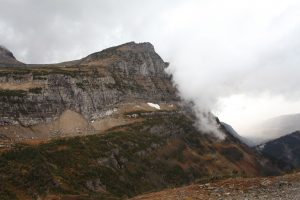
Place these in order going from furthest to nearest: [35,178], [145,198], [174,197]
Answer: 1. [35,178]
2. [145,198]
3. [174,197]

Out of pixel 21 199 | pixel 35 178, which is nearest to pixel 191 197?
pixel 21 199

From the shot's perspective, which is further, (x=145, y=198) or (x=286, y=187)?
(x=145, y=198)

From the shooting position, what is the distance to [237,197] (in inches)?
1775

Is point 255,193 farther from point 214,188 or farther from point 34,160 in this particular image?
point 34,160

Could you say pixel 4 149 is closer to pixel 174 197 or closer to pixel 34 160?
pixel 34 160

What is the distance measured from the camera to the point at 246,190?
157 ft

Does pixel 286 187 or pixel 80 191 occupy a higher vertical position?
pixel 80 191

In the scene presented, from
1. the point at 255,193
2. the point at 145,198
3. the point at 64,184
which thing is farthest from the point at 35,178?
the point at 255,193

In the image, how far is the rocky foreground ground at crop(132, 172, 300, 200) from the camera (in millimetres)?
45188

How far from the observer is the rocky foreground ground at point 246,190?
45188mm

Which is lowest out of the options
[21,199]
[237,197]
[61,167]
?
[237,197]

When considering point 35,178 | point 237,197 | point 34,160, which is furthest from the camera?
point 34,160

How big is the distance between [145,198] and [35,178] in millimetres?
126932

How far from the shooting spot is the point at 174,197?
161ft
